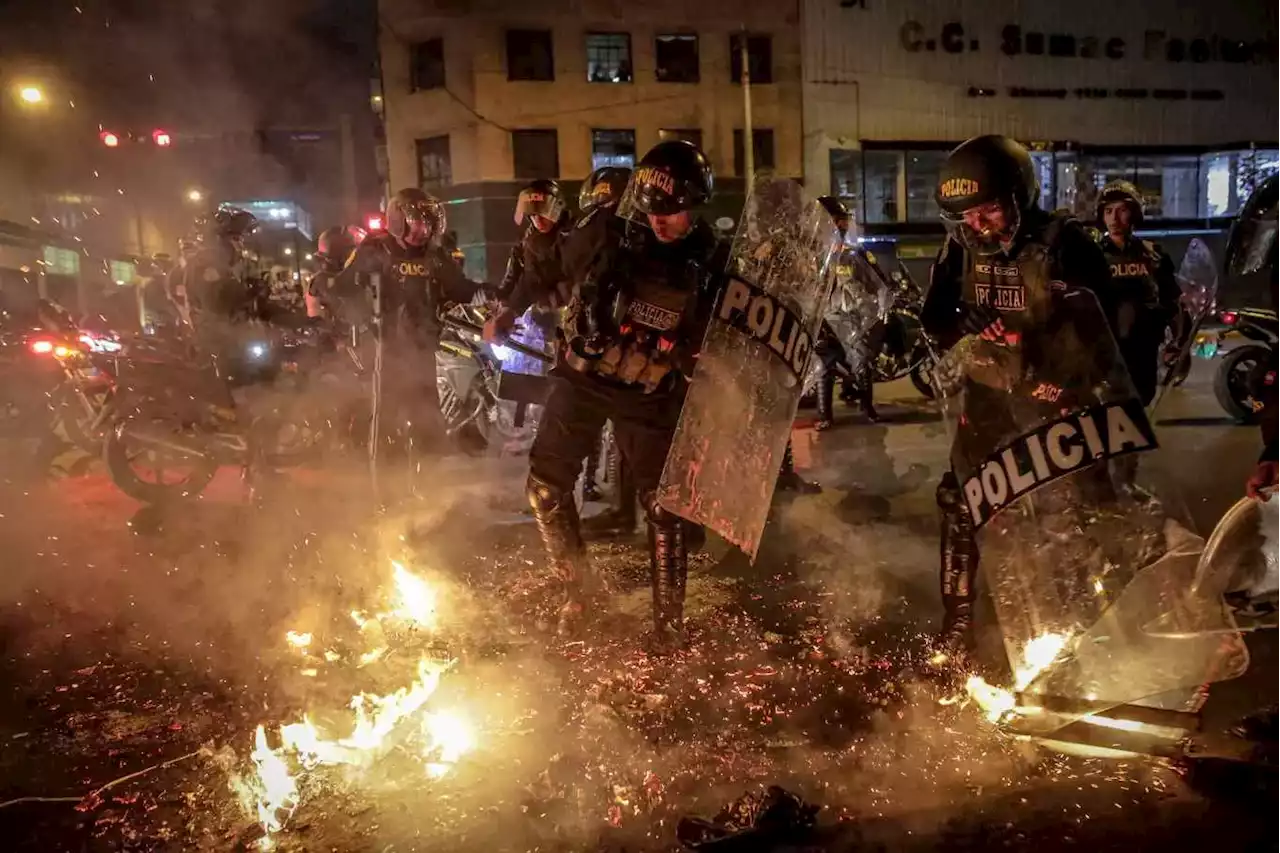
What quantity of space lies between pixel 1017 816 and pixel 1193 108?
3360 cm

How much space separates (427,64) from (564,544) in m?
27.0

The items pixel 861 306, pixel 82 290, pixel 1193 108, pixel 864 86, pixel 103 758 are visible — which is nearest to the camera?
pixel 103 758

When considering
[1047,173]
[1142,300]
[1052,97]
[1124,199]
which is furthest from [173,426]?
[1052,97]

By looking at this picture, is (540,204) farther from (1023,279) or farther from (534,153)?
(534,153)

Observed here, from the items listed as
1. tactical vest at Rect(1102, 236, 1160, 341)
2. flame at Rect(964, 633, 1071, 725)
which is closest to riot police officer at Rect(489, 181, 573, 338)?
flame at Rect(964, 633, 1071, 725)

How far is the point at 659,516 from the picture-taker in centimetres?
379

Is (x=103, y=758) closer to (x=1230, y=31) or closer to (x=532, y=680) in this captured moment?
(x=532, y=680)

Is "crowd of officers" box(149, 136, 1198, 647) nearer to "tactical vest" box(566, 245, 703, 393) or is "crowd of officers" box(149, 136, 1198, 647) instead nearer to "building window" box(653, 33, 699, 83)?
"tactical vest" box(566, 245, 703, 393)

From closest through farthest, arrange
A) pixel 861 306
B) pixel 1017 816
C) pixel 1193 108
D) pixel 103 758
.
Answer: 1. pixel 1017 816
2. pixel 103 758
3. pixel 861 306
4. pixel 1193 108

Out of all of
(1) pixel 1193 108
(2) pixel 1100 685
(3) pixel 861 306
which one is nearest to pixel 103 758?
(2) pixel 1100 685

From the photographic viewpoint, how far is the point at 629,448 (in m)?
3.91

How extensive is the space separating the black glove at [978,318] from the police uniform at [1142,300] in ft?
5.02

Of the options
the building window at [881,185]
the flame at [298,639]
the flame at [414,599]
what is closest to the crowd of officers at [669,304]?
→ the flame at [414,599]

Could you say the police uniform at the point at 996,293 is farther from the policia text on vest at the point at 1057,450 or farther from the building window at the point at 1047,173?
the building window at the point at 1047,173
